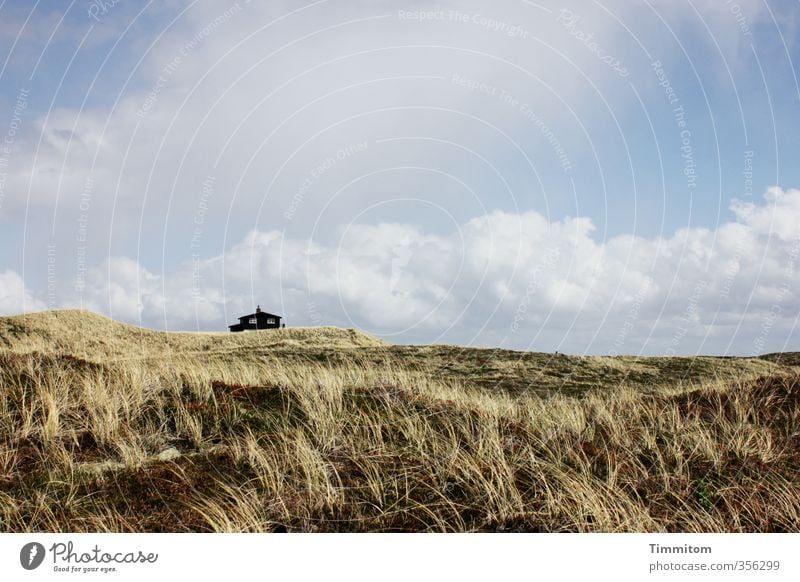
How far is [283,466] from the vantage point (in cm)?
760

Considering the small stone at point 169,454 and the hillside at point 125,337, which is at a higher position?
the hillside at point 125,337

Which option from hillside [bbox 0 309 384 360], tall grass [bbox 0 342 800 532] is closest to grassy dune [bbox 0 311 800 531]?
tall grass [bbox 0 342 800 532]

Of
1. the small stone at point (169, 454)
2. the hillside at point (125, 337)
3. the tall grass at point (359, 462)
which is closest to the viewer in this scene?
the tall grass at point (359, 462)

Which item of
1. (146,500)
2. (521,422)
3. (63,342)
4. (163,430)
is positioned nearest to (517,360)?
(521,422)

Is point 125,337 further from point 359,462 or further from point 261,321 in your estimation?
point 359,462

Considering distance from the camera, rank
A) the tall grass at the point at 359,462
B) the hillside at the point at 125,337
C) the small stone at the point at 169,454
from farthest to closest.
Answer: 1. the hillside at the point at 125,337
2. the small stone at the point at 169,454
3. the tall grass at the point at 359,462

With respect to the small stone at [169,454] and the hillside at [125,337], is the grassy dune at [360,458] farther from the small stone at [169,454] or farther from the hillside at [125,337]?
the hillside at [125,337]

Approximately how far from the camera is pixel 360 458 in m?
7.75

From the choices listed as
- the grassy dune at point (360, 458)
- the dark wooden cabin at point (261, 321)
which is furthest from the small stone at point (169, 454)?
the dark wooden cabin at point (261, 321)

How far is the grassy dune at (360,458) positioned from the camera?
653 cm

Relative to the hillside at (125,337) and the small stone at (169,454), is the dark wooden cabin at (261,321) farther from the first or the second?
the small stone at (169,454)

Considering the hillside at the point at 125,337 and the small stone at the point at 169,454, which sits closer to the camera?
the small stone at the point at 169,454

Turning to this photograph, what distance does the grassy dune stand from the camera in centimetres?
653

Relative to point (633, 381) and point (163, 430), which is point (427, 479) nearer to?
point (163, 430)
